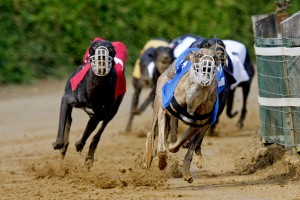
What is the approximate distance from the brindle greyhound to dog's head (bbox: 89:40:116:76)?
20.0 inches

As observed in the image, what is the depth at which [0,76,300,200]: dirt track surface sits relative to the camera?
24.4ft

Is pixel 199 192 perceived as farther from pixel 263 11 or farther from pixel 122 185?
pixel 263 11

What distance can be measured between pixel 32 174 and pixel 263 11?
10222mm

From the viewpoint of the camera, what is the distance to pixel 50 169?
8727mm

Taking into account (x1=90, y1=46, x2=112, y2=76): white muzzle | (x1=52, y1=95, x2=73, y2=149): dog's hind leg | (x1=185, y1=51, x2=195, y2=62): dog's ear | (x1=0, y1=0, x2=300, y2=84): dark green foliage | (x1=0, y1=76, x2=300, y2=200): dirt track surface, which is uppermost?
(x1=0, y1=0, x2=300, y2=84): dark green foliage

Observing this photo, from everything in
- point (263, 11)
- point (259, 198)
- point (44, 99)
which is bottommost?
point (259, 198)

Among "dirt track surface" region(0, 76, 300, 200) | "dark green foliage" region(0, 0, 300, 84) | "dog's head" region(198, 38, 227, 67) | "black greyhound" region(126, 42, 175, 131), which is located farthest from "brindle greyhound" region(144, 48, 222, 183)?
"dark green foliage" region(0, 0, 300, 84)

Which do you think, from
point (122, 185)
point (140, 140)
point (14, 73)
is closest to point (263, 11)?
point (14, 73)

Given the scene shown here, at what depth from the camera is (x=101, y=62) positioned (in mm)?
8242

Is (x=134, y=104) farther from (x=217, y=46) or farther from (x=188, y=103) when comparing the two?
(x=188, y=103)

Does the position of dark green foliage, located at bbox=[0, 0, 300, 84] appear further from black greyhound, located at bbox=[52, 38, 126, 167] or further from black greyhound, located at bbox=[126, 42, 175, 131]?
black greyhound, located at bbox=[52, 38, 126, 167]

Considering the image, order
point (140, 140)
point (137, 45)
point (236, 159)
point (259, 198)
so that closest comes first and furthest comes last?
point (259, 198) → point (236, 159) → point (140, 140) → point (137, 45)

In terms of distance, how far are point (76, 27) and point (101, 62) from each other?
303 inches

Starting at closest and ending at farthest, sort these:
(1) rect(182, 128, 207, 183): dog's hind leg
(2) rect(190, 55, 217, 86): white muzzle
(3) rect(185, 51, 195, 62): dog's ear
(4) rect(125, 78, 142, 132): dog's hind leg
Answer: (2) rect(190, 55, 217, 86): white muzzle
(3) rect(185, 51, 195, 62): dog's ear
(1) rect(182, 128, 207, 183): dog's hind leg
(4) rect(125, 78, 142, 132): dog's hind leg
